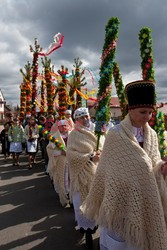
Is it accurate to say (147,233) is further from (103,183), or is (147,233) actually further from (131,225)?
(103,183)

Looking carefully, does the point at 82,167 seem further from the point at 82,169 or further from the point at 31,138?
the point at 31,138

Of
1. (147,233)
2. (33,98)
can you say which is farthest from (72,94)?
(147,233)

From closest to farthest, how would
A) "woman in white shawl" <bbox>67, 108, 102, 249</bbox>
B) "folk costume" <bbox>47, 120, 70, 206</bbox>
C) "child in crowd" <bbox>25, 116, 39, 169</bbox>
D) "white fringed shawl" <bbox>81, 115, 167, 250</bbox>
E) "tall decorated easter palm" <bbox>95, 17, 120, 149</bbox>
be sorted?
"white fringed shawl" <bbox>81, 115, 167, 250</bbox> → "tall decorated easter palm" <bbox>95, 17, 120, 149</bbox> → "woman in white shawl" <bbox>67, 108, 102, 249</bbox> → "folk costume" <bbox>47, 120, 70, 206</bbox> → "child in crowd" <bbox>25, 116, 39, 169</bbox>

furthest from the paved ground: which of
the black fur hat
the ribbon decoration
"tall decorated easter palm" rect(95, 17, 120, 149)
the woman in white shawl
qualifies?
the ribbon decoration

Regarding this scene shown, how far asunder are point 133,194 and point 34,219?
10.3ft

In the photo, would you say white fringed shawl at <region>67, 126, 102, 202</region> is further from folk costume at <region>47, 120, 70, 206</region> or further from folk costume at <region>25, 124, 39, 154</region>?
folk costume at <region>25, 124, 39, 154</region>

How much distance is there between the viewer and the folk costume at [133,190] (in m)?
1.83

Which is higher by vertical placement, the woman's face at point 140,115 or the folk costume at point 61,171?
the woman's face at point 140,115

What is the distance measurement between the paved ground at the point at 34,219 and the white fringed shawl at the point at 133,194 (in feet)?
5.90

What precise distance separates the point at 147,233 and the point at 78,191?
1.66 meters

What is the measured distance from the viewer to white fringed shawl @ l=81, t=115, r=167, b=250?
6.00 ft

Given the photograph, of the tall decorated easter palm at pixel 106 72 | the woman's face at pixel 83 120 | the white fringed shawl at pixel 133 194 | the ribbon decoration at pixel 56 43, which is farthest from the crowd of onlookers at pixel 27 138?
the white fringed shawl at pixel 133 194

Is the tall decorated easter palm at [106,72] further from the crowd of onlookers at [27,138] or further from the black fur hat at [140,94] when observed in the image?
the crowd of onlookers at [27,138]

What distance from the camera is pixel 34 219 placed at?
443cm
